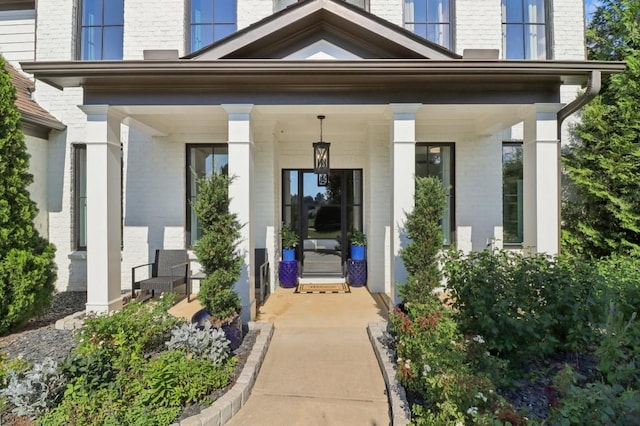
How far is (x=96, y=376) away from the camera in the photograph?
112 inches

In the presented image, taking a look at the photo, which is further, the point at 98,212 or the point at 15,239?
the point at 98,212

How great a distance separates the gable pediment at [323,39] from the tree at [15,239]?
2.53m

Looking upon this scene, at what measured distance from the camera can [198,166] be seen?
6953mm

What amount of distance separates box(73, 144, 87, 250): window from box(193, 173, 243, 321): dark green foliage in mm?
4286

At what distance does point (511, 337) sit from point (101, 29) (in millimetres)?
8725

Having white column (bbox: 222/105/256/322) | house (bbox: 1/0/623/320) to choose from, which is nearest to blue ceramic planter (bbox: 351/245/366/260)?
house (bbox: 1/0/623/320)

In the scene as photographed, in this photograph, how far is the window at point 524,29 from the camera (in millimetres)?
6797

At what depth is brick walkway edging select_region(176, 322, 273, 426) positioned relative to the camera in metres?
2.68

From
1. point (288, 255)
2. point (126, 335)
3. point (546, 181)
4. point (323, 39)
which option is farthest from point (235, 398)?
point (546, 181)

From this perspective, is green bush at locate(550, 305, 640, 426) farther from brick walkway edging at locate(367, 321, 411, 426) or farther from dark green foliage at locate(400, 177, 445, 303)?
dark green foliage at locate(400, 177, 445, 303)

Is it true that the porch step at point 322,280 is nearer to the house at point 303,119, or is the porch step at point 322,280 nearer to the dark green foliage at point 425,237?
the house at point 303,119

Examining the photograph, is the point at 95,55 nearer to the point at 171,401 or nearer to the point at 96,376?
the point at 96,376

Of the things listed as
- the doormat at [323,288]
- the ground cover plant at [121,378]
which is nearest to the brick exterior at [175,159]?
the doormat at [323,288]

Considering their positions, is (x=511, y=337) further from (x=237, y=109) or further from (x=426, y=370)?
(x=237, y=109)
